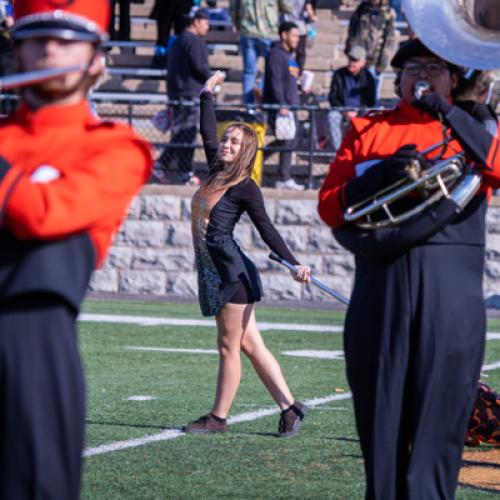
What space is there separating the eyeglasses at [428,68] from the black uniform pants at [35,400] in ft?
5.78

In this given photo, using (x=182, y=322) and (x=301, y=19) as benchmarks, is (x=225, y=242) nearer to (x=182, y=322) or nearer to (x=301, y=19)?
(x=182, y=322)

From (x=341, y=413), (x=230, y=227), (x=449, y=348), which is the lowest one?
(x=341, y=413)

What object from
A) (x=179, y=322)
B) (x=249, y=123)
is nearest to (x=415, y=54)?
(x=179, y=322)

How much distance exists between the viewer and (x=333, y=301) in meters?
16.4

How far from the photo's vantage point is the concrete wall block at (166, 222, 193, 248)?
1648cm

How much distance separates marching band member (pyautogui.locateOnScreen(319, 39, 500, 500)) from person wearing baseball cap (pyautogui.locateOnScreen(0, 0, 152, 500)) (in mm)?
1302

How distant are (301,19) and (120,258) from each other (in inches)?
181

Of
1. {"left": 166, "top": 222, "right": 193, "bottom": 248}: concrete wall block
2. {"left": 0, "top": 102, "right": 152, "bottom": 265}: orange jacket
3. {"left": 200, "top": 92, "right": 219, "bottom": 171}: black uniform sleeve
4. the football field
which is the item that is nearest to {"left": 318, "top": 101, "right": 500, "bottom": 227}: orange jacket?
{"left": 0, "top": 102, "right": 152, "bottom": 265}: orange jacket

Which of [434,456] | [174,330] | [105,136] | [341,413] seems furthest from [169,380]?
[105,136]

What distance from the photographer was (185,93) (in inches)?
641

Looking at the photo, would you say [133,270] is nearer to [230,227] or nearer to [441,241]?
[230,227]

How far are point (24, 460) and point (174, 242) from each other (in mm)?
13175

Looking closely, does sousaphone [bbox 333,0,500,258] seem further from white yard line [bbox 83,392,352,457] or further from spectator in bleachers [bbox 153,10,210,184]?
spectator in bleachers [bbox 153,10,210,184]

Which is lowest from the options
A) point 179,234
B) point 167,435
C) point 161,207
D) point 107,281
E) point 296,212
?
point 107,281
